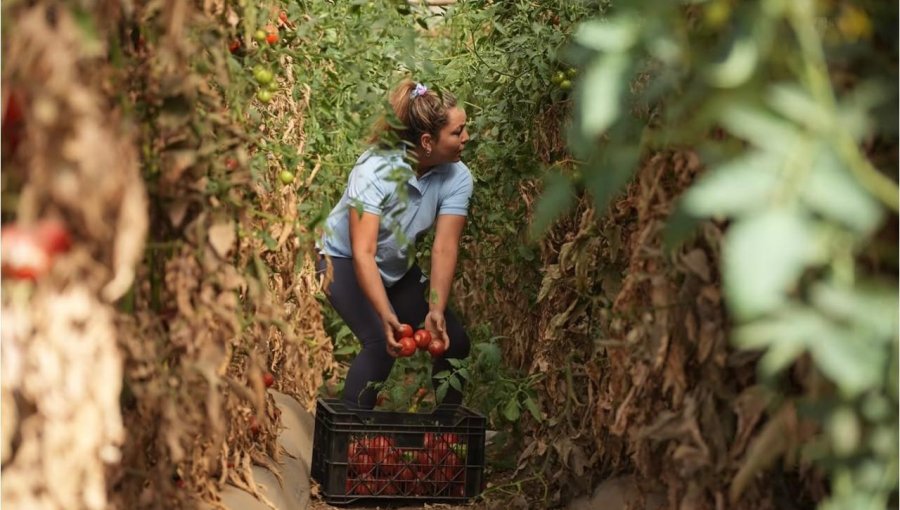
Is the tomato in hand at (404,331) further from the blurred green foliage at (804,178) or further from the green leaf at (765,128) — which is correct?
the green leaf at (765,128)

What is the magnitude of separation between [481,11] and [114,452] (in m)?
3.27

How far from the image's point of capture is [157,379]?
6.23ft

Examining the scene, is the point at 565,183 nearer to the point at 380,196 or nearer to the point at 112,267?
the point at 112,267

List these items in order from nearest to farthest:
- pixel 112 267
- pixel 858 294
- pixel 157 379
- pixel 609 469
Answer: pixel 858 294 < pixel 112 267 < pixel 157 379 < pixel 609 469

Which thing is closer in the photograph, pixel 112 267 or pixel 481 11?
pixel 112 267

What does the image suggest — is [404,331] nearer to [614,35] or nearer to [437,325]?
[437,325]

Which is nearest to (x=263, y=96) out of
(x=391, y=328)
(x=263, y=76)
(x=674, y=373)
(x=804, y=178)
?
(x=263, y=76)

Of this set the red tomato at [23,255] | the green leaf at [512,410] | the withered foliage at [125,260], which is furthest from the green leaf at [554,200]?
the green leaf at [512,410]

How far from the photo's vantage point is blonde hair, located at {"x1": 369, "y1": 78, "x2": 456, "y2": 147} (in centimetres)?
376

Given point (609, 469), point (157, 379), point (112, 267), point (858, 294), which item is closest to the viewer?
point (858, 294)

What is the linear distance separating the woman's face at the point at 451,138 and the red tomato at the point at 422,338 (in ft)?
1.71

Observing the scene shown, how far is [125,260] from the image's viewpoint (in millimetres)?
1612

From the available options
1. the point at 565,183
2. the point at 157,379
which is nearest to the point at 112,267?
the point at 157,379

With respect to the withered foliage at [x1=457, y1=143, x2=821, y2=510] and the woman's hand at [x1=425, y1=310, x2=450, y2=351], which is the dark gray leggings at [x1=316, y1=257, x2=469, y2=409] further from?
the withered foliage at [x1=457, y1=143, x2=821, y2=510]
